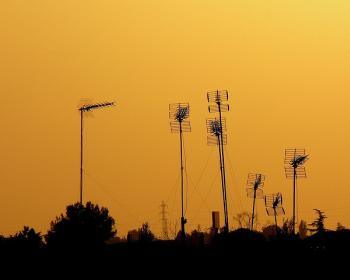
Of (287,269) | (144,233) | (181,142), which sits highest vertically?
(181,142)

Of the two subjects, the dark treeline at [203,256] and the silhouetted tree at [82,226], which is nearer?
the dark treeline at [203,256]

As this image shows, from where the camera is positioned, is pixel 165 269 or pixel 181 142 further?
pixel 181 142

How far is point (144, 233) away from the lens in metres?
110

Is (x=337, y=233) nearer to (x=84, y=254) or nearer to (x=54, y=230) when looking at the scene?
(x=84, y=254)

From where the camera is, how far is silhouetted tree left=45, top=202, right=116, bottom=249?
124m

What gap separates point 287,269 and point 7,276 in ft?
79.8

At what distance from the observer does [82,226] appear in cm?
12800

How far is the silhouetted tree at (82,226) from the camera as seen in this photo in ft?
407

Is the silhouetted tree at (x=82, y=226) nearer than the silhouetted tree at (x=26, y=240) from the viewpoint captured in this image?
No

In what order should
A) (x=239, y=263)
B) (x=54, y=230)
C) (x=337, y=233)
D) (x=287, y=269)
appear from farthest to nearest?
(x=54, y=230) < (x=337, y=233) < (x=239, y=263) < (x=287, y=269)

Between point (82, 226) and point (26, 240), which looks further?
point (82, 226)

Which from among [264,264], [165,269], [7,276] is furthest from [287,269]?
[7,276]

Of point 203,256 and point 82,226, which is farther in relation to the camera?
point 82,226

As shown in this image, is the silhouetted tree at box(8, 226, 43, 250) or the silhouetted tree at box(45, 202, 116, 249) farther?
the silhouetted tree at box(45, 202, 116, 249)
